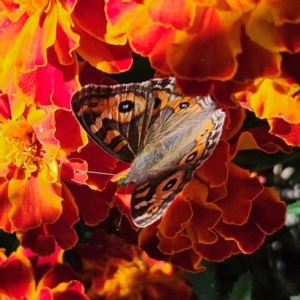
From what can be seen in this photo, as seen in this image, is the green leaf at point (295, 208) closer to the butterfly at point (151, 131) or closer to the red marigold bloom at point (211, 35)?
the butterfly at point (151, 131)

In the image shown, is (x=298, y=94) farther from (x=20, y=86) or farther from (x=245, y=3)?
(x=20, y=86)

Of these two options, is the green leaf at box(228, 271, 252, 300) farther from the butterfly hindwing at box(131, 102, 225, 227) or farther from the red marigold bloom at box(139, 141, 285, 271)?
the butterfly hindwing at box(131, 102, 225, 227)

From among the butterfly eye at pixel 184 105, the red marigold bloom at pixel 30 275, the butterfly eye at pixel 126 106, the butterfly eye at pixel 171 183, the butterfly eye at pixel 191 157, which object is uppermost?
the butterfly eye at pixel 126 106

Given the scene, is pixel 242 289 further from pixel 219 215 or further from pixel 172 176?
pixel 172 176

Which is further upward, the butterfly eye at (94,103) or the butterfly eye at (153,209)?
the butterfly eye at (94,103)

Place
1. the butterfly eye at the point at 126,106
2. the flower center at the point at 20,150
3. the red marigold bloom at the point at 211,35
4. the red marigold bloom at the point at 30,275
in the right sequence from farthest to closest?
the red marigold bloom at the point at 30,275 < the flower center at the point at 20,150 < the butterfly eye at the point at 126,106 < the red marigold bloom at the point at 211,35

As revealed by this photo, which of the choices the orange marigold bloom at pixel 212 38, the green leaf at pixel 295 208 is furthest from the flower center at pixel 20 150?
the green leaf at pixel 295 208

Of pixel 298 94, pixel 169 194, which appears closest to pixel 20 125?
pixel 169 194

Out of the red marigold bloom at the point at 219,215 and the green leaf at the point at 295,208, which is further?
the green leaf at the point at 295,208
